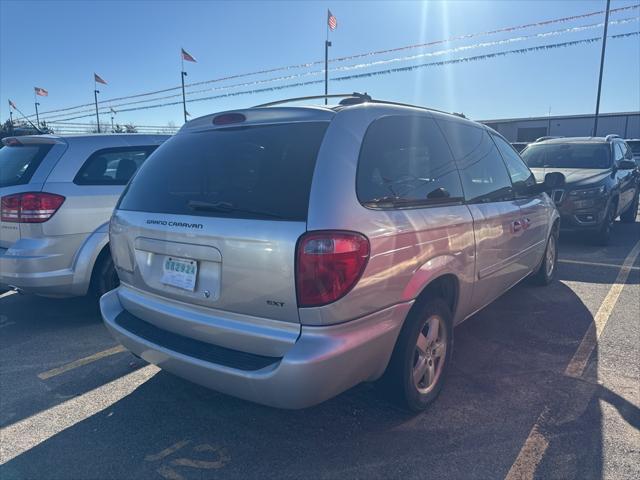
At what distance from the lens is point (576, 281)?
5809mm

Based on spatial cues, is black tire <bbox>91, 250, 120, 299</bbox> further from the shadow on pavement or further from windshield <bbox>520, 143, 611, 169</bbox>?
windshield <bbox>520, 143, 611, 169</bbox>

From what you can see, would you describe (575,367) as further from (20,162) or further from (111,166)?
(20,162)

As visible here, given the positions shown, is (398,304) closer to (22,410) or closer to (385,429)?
(385,429)

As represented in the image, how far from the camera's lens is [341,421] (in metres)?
2.84

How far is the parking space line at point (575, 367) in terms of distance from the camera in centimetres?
241

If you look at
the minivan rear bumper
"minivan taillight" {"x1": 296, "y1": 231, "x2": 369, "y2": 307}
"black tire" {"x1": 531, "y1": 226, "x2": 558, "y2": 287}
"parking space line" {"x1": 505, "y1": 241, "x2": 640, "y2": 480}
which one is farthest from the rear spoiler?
"black tire" {"x1": 531, "y1": 226, "x2": 558, "y2": 287}

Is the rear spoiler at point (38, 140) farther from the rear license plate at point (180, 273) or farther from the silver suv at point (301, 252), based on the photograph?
the rear license plate at point (180, 273)

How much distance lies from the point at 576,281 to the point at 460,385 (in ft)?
11.1

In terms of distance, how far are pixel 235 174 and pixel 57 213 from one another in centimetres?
236

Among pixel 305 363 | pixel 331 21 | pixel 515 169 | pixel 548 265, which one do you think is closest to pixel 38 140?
pixel 305 363

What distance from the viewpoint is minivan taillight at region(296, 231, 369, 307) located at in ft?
6.97

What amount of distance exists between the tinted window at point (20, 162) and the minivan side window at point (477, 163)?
11.4 ft

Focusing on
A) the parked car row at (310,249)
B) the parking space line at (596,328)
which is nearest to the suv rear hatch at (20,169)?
the parked car row at (310,249)

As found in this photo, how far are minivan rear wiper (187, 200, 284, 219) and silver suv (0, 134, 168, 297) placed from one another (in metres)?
2.17
